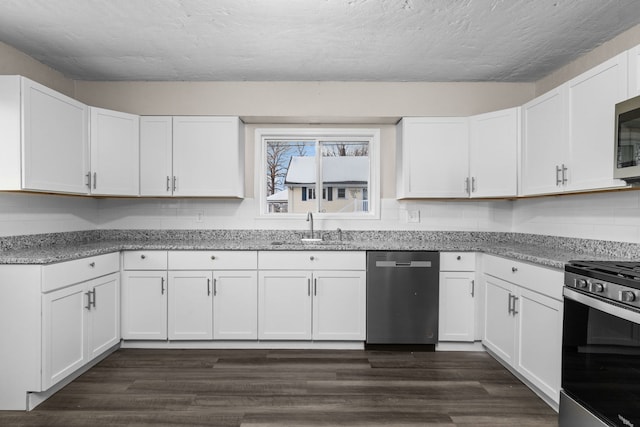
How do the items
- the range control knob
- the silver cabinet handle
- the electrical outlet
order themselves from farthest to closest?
1. the electrical outlet
2. the silver cabinet handle
3. the range control knob

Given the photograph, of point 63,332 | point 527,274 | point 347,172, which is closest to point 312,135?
point 347,172

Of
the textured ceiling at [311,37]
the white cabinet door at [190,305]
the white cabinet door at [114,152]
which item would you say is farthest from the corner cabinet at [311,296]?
the textured ceiling at [311,37]

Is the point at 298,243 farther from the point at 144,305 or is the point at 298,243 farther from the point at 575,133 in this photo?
the point at 575,133

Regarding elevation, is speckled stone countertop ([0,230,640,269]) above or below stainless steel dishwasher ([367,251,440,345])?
above

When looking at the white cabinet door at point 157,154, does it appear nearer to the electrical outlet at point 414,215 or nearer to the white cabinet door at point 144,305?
the white cabinet door at point 144,305

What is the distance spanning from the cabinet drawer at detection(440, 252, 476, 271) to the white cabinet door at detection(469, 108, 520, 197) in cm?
59

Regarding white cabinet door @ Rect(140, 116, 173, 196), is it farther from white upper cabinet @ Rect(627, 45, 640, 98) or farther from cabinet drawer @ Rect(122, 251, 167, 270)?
white upper cabinet @ Rect(627, 45, 640, 98)

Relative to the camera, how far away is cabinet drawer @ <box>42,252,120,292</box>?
2279mm

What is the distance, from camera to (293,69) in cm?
325

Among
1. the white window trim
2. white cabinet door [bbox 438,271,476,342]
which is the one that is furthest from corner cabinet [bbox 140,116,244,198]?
white cabinet door [bbox 438,271,476,342]

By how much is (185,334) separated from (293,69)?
247cm

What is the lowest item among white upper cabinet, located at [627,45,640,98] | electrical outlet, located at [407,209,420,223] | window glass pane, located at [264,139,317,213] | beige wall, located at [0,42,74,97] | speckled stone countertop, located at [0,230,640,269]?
speckled stone countertop, located at [0,230,640,269]

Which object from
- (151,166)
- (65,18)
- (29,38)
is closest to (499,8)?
(65,18)

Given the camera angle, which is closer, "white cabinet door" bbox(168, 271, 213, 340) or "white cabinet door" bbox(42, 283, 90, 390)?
"white cabinet door" bbox(42, 283, 90, 390)
